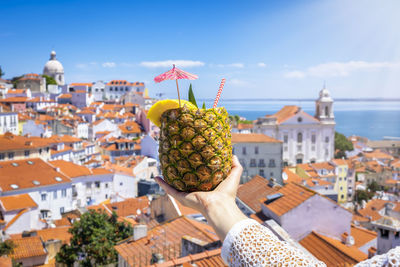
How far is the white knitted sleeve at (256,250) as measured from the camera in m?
1.10

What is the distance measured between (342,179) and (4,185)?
24973 millimetres

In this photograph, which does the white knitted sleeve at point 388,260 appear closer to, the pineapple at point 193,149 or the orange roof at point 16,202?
the pineapple at point 193,149

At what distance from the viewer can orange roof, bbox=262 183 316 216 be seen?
6.51 m

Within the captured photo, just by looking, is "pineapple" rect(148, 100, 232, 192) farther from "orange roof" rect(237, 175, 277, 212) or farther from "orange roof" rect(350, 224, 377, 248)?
"orange roof" rect(350, 224, 377, 248)

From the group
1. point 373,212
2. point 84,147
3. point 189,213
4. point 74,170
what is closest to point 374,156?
point 373,212

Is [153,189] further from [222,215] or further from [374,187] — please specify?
[374,187]

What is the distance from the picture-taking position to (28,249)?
9.85 metres

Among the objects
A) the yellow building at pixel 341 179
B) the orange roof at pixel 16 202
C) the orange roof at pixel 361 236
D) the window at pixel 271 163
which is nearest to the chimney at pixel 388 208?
the window at pixel 271 163

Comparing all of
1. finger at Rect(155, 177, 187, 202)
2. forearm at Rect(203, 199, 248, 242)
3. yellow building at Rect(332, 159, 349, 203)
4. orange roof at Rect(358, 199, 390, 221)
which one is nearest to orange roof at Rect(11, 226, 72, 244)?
finger at Rect(155, 177, 187, 202)

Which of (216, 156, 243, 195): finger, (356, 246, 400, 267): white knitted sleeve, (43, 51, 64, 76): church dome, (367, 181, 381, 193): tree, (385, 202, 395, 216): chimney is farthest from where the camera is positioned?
(43, 51, 64, 76): church dome

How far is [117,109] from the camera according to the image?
2108 inches

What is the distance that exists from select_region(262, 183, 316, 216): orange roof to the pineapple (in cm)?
503

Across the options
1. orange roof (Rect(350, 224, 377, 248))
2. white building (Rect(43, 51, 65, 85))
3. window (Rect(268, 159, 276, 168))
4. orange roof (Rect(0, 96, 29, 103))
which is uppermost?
white building (Rect(43, 51, 65, 85))

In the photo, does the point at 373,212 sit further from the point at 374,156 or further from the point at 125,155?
the point at 374,156
